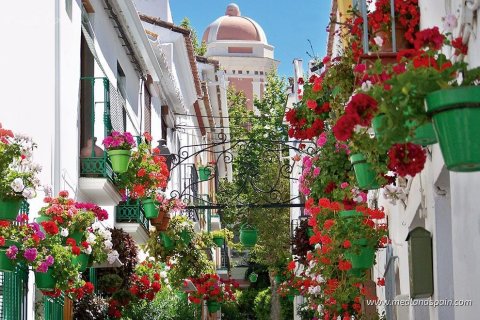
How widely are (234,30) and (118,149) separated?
74.6 m

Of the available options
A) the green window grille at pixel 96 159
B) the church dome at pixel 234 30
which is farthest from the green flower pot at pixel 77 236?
the church dome at pixel 234 30

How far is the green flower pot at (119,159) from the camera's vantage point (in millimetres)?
16016

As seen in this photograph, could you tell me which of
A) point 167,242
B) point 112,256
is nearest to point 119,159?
point 112,256

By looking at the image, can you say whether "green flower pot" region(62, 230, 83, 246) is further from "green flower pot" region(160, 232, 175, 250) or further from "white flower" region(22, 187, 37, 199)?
"green flower pot" region(160, 232, 175, 250)

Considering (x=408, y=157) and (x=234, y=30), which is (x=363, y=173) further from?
(x=234, y=30)

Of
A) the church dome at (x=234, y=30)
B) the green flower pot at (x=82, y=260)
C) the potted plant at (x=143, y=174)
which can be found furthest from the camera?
the church dome at (x=234, y=30)

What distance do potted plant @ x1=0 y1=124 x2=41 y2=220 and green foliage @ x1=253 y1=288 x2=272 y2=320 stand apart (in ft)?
121

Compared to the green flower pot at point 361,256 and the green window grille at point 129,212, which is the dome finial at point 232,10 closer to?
the green window grille at point 129,212

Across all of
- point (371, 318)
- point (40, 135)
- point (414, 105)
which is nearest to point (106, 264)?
point (40, 135)

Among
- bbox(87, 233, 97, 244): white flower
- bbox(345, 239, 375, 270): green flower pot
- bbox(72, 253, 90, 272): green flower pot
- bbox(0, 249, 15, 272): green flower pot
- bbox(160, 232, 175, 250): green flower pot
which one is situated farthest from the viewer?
bbox(160, 232, 175, 250): green flower pot

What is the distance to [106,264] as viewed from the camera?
1534 centimetres

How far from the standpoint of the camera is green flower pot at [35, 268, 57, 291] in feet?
39.2

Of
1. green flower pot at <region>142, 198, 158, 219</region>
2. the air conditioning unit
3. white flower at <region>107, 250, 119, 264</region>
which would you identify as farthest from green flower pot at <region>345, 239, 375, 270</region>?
green flower pot at <region>142, 198, 158, 219</region>

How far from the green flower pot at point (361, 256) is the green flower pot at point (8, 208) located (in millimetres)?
4147
